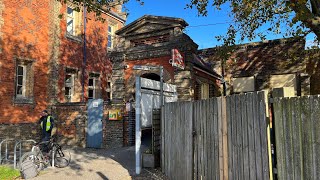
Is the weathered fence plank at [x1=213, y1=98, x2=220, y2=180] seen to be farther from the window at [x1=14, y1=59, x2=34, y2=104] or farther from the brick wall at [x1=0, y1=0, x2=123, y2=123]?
the window at [x1=14, y1=59, x2=34, y2=104]

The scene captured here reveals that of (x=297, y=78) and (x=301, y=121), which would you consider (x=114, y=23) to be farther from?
(x=301, y=121)

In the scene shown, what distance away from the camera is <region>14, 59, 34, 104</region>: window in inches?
570

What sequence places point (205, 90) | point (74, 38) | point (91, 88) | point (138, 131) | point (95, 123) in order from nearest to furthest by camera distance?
point (138, 131) → point (95, 123) → point (205, 90) → point (74, 38) → point (91, 88)

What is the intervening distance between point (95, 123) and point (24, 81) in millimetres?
4931

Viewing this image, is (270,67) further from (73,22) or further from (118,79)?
(73,22)

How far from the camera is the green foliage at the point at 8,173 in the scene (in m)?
7.37

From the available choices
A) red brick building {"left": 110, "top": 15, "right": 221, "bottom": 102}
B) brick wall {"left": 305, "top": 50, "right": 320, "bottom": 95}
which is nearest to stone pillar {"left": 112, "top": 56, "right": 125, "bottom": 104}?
red brick building {"left": 110, "top": 15, "right": 221, "bottom": 102}

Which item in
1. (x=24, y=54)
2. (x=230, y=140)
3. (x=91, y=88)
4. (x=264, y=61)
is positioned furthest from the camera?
(x=91, y=88)

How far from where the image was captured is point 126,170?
812cm

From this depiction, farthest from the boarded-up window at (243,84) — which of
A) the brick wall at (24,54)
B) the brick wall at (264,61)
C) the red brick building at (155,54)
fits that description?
the brick wall at (24,54)

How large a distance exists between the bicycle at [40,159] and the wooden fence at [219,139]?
12.5ft

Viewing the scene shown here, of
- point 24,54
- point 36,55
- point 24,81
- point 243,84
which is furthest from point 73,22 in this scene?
point 243,84

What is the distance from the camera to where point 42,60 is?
15.5m

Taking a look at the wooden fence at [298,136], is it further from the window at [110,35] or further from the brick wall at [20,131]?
the window at [110,35]
